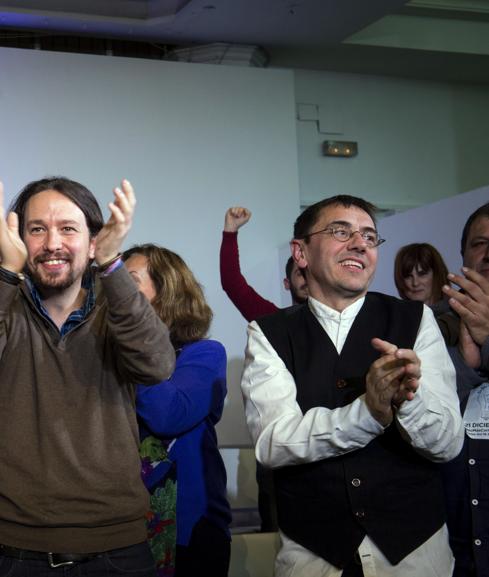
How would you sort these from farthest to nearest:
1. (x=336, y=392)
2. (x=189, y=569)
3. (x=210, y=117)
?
(x=210, y=117) → (x=189, y=569) → (x=336, y=392)

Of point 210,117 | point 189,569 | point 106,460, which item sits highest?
point 210,117

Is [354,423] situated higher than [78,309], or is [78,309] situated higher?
[78,309]

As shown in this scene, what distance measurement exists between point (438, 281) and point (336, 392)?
5.37ft

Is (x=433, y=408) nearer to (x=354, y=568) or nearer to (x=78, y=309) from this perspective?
(x=354, y=568)

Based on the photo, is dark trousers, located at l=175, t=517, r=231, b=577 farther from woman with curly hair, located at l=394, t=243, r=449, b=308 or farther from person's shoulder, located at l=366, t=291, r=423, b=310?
woman with curly hair, located at l=394, t=243, r=449, b=308

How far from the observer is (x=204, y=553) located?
2.22 metres

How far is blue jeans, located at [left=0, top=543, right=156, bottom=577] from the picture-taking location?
5.57ft

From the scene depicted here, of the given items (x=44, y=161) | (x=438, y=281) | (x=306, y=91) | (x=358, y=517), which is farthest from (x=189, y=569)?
(x=306, y=91)

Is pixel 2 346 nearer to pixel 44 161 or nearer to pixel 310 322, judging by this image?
pixel 310 322

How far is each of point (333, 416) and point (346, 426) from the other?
44mm

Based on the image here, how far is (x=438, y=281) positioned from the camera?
3518 mm

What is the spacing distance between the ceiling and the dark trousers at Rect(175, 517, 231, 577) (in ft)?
13.8

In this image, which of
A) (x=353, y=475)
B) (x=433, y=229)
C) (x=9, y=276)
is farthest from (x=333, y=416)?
(x=433, y=229)

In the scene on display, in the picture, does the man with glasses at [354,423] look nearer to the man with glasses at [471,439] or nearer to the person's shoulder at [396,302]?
the person's shoulder at [396,302]
